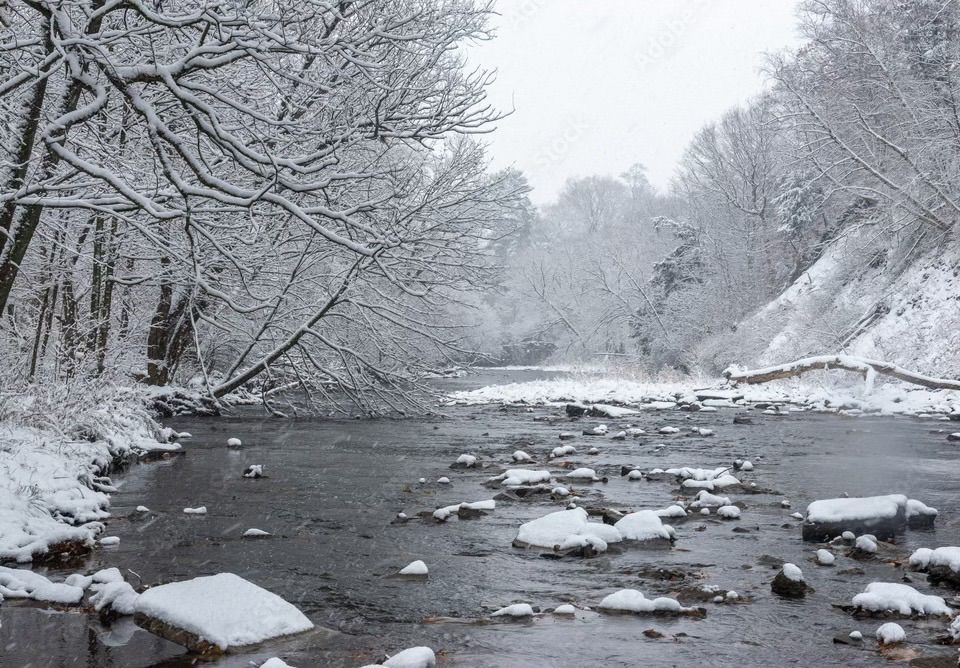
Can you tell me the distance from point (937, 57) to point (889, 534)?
2036cm

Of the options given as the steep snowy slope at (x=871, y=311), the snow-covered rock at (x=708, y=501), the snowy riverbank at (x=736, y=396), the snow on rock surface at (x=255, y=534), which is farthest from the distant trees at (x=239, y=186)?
the steep snowy slope at (x=871, y=311)

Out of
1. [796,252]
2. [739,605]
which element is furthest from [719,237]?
[739,605]

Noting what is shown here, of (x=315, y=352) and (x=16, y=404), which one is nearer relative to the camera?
(x=16, y=404)

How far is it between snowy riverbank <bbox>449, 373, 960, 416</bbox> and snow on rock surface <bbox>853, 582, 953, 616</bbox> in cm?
1191

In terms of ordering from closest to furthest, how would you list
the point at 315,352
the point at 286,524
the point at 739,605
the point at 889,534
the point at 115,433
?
the point at 739,605 → the point at 889,534 → the point at 286,524 → the point at 115,433 → the point at 315,352

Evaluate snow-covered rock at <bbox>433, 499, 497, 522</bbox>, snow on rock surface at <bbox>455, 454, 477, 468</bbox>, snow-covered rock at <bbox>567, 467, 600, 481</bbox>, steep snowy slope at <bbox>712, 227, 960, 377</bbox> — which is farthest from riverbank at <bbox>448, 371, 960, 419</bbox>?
snow-covered rock at <bbox>433, 499, 497, 522</bbox>

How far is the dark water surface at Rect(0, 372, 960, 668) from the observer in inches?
154

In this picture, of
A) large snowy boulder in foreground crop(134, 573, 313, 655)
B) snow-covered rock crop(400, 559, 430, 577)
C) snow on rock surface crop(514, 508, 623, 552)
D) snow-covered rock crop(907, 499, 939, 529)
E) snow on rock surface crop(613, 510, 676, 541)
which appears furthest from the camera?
snow-covered rock crop(907, 499, 939, 529)

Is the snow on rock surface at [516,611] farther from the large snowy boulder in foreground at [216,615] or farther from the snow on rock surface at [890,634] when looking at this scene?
the snow on rock surface at [890,634]

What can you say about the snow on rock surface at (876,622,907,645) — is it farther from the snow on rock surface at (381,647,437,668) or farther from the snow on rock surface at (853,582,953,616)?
the snow on rock surface at (381,647,437,668)

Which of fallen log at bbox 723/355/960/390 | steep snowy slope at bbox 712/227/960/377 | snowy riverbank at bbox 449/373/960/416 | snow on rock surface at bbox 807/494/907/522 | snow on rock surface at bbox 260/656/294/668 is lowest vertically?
snowy riverbank at bbox 449/373/960/416

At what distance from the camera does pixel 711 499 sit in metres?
7.50

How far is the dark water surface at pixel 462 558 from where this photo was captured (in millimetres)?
3924

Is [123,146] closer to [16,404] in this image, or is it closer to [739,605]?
[16,404]
